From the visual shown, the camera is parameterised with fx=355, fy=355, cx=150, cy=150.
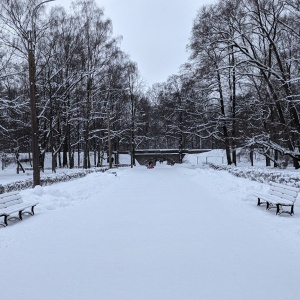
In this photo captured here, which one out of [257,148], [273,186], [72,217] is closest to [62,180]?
[72,217]

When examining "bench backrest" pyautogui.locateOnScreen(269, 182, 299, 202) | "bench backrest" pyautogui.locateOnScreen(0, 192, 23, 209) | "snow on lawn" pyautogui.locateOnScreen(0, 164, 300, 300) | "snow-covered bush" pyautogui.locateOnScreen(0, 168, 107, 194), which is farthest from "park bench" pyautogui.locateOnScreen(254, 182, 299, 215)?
"snow-covered bush" pyautogui.locateOnScreen(0, 168, 107, 194)

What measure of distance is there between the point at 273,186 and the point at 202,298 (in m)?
8.27

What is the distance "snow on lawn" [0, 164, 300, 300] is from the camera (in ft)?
14.6

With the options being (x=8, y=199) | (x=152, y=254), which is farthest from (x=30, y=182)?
(x=152, y=254)

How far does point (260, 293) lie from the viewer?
430cm

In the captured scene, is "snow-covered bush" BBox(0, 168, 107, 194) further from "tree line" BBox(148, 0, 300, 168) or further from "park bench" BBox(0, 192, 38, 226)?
"tree line" BBox(148, 0, 300, 168)

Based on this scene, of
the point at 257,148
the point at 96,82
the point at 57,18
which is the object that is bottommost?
the point at 257,148

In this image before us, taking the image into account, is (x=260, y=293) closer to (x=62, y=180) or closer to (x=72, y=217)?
(x=72, y=217)

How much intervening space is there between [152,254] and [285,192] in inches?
229

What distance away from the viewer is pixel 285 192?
10258mm

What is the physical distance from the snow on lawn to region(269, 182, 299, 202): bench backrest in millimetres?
579

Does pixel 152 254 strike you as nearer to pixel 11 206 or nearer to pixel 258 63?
pixel 11 206

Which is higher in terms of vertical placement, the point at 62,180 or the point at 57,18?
the point at 57,18

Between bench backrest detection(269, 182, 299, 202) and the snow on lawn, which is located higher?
bench backrest detection(269, 182, 299, 202)
